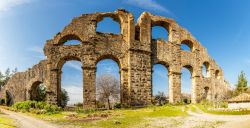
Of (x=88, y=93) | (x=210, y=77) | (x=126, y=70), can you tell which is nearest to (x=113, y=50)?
(x=126, y=70)

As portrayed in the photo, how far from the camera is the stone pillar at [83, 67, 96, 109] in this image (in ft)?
104

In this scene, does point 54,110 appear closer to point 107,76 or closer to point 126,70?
point 126,70

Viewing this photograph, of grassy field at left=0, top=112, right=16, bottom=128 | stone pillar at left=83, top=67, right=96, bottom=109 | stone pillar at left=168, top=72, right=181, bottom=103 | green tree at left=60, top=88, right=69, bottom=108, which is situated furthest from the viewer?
green tree at left=60, top=88, right=69, bottom=108

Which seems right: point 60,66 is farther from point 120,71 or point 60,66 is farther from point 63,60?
point 120,71

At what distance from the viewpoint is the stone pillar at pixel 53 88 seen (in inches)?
1281

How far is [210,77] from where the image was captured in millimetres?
43156

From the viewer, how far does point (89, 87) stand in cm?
3216

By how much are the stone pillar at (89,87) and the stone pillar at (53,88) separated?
319cm

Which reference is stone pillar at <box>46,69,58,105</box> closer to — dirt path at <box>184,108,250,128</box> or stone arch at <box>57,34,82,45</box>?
stone arch at <box>57,34,82,45</box>

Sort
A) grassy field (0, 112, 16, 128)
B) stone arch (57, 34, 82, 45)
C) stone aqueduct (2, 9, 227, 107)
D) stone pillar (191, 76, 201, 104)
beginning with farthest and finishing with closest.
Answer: stone pillar (191, 76, 201, 104) → stone arch (57, 34, 82, 45) → stone aqueduct (2, 9, 227, 107) → grassy field (0, 112, 16, 128)

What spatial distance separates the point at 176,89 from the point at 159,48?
5.44 metres

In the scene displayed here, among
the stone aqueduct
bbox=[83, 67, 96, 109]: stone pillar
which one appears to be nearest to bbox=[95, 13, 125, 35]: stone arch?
the stone aqueduct

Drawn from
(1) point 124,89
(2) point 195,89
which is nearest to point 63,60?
(1) point 124,89

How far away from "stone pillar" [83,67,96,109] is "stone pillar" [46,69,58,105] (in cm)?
319
